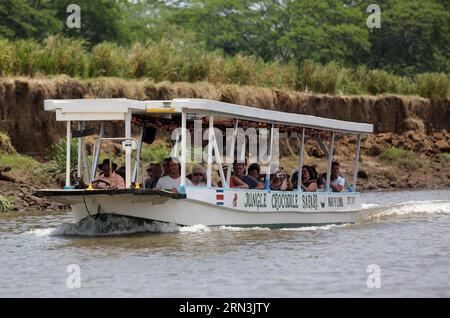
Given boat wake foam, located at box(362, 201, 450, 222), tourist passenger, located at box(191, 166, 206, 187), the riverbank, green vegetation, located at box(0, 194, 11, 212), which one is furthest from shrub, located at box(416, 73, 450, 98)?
tourist passenger, located at box(191, 166, 206, 187)

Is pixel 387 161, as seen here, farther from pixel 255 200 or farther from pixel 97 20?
pixel 255 200

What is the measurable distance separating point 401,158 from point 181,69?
8897mm

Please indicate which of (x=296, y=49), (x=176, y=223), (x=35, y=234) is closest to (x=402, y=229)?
(x=176, y=223)

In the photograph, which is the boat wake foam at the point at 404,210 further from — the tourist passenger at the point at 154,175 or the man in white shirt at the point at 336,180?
the tourist passenger at the point at 154,175

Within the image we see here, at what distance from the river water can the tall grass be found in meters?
9.81

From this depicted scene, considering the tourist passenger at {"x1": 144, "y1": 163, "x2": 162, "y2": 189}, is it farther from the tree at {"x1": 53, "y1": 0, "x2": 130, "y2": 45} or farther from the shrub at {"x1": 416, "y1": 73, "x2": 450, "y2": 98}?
the tree at {"x1": 53, "y1": 0, "x2": 130, "y2": 45}

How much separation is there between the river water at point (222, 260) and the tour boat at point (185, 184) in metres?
0.31

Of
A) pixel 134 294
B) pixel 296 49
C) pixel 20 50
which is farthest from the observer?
pixel 296 49

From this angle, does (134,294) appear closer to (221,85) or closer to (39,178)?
(39,178)

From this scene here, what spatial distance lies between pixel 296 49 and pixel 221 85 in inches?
788

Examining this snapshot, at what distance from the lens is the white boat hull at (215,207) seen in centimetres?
1895

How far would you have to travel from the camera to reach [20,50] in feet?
102
